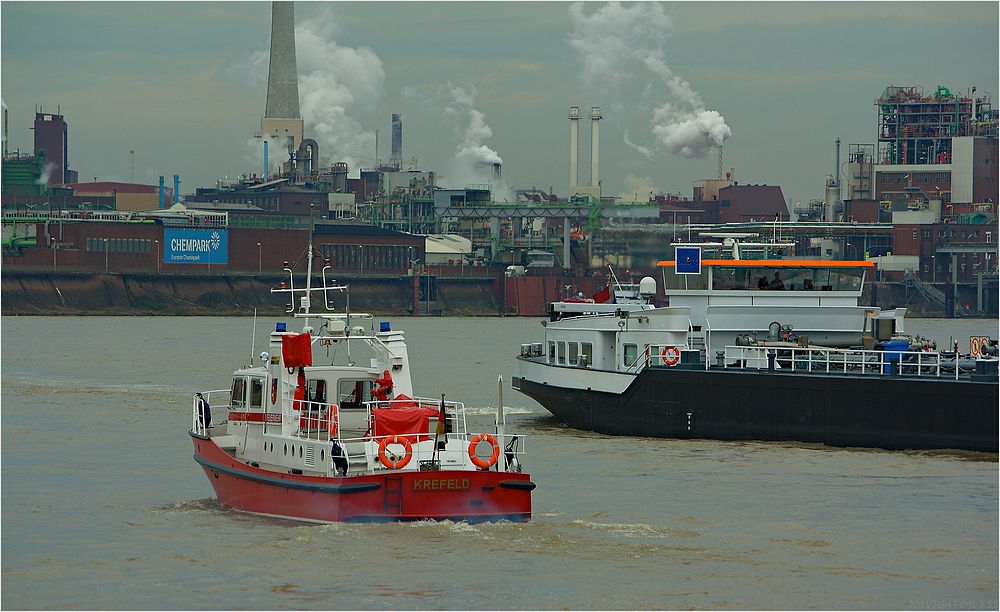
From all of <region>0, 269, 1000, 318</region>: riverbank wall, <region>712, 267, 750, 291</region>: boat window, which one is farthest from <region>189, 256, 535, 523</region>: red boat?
<region>0, 269, 1000, 318</region>: riverbank wall

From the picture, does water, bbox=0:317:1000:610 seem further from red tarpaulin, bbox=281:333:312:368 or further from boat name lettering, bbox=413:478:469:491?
red tarpaulin, bbox=281:333:312:368

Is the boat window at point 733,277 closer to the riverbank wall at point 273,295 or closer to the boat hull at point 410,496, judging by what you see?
the boat hull at point 410,496

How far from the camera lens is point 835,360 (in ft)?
105

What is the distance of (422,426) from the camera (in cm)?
2161

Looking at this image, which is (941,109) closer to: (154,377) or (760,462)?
(154,377)

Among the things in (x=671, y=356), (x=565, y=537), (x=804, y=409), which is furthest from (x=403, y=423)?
(x=671, y=356)

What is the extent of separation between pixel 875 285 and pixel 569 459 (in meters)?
117

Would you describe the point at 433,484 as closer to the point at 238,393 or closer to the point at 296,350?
the point at 296,350

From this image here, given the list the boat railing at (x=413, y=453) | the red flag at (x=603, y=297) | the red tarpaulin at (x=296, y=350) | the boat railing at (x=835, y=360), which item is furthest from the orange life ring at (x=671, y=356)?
the red tarpaulin at (x=296, y=350)

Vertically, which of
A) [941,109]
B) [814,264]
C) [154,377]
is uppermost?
[941,109]

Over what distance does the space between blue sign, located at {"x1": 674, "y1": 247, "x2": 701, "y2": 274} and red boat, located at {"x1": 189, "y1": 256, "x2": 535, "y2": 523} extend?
1435cm

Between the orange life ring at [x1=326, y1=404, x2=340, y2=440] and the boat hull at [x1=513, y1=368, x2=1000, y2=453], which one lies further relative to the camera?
the boat hull at [x1=513, y1=368, x2=1000, y2=453]

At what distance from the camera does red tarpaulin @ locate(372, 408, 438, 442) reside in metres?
21.4

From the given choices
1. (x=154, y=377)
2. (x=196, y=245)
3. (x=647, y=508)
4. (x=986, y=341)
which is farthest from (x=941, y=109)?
(x=647, y=508)
